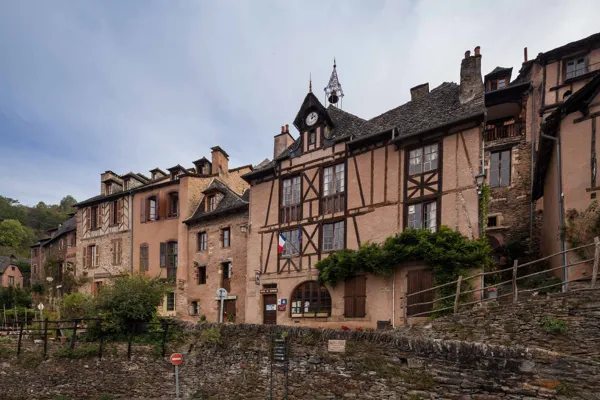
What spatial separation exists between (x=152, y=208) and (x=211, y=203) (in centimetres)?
427

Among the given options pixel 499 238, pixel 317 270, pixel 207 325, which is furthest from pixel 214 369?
pixel 499 238

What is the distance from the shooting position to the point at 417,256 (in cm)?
1277

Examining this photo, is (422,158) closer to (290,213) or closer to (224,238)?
(290,213)

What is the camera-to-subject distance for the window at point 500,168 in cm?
1944

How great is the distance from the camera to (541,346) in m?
7.21

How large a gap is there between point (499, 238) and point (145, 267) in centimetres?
1845

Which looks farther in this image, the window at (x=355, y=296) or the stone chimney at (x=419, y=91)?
the stone chimney at (x=419, y=91)

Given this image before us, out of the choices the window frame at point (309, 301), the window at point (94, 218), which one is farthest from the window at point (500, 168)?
the window at point (94, 218)

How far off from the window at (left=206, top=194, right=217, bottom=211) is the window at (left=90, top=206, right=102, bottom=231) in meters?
8.61

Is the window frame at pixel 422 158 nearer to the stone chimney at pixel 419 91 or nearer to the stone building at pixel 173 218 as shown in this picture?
the stone chimney at pixel 419 91

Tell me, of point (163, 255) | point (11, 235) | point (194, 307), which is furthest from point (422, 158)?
point (11, 235)

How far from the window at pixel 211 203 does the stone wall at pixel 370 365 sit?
909cm

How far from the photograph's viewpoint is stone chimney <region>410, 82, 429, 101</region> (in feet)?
58.1

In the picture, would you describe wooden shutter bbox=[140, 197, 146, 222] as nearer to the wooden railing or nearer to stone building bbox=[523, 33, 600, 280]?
the wooden railing
